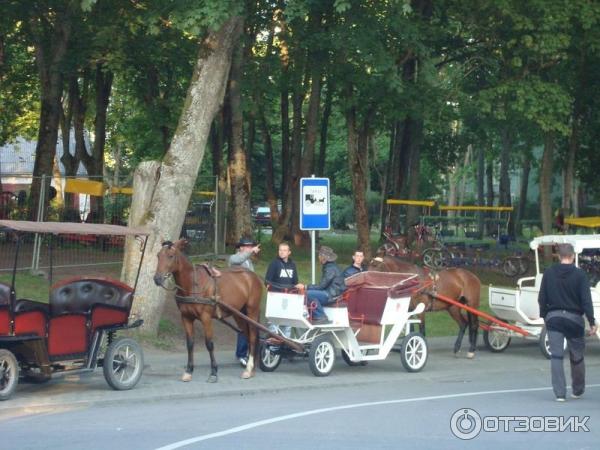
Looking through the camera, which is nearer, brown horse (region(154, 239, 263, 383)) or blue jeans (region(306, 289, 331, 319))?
brown horse (region(154, 239, 263, 383))

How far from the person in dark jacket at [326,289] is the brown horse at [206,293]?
0.85m

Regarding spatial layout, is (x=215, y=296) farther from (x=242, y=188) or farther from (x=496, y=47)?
(x=496, y=47)

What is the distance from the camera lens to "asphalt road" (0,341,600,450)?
36.8 feet

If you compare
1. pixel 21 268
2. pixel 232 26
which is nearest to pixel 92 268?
pixel 21 268

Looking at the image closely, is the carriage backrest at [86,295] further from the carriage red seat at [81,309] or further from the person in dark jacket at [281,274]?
the person in dark jacket at [281,274]

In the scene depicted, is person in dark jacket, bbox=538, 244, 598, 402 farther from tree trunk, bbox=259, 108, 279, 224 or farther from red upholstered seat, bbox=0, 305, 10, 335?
tree trunk, bbox=259, 108, 279, 224

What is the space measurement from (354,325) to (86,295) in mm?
4582

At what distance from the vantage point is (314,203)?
19938 mm

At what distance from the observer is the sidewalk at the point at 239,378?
14484mm

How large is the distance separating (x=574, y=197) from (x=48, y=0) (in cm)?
4042

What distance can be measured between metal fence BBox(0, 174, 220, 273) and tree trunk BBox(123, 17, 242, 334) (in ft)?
9.67

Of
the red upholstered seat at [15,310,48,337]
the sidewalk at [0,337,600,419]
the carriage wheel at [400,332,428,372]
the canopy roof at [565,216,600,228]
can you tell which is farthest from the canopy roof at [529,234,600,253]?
the canopy roof at [565,216,600,228]
